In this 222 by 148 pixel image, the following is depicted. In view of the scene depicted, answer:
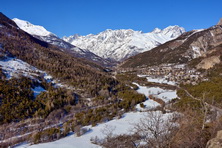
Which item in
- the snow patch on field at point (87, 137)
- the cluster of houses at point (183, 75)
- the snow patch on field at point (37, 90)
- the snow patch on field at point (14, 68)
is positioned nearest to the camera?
the snow patch on field at point (87, 137)

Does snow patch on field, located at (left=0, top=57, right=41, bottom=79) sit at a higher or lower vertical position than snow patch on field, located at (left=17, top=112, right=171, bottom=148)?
higher

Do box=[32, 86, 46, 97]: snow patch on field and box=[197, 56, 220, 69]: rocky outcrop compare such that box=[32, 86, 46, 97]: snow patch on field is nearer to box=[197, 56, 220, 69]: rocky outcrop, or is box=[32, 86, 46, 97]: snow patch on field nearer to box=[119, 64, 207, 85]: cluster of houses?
box=[119, 64, 207, 85]: cluster of houses

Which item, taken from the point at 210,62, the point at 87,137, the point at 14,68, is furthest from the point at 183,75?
the point at 14,68

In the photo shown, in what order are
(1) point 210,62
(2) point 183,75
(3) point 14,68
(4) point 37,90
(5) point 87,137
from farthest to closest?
1. (1) point 210,62
2. (2) point 183,75
3. (3) point 14,68
4. (4) point 37,90
5. (5) point 87,137

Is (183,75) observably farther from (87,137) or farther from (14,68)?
(14,68)

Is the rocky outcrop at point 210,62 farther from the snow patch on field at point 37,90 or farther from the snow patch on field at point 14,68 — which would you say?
the snow patch on field at point 14,68

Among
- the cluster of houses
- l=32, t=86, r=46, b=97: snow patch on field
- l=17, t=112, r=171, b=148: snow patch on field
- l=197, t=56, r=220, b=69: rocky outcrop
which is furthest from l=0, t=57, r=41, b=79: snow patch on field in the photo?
l=197, t=56, r=220, b=69: rocky outcrop

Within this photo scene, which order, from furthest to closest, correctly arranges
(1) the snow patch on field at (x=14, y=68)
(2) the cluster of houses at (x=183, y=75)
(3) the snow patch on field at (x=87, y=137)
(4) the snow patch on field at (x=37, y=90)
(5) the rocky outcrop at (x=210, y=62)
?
(5) the rocky outcrop at (x=210, y=62), (2) the cluster of houses at (x=183, y=75), (1) the snow patch on field at (x=14, y=68), (4) the snow patch on field at (x=37, y=90), (3) the snow patch on field at (x=87, y=137)

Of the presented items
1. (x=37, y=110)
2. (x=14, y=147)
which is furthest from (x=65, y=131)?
(x=37, y=110)

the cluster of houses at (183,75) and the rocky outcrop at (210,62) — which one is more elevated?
the rocky outcrop at (210,62)

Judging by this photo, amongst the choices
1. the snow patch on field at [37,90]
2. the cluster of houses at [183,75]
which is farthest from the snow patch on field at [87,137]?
the cluster of houses at [183,75]

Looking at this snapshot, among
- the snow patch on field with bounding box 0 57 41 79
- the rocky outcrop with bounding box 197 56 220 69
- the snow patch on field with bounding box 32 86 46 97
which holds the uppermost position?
the rocky outcrop with bounding box 197 56 220 69

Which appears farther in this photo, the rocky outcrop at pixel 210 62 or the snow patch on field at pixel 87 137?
the rocky outcrop at pixel 210 62
